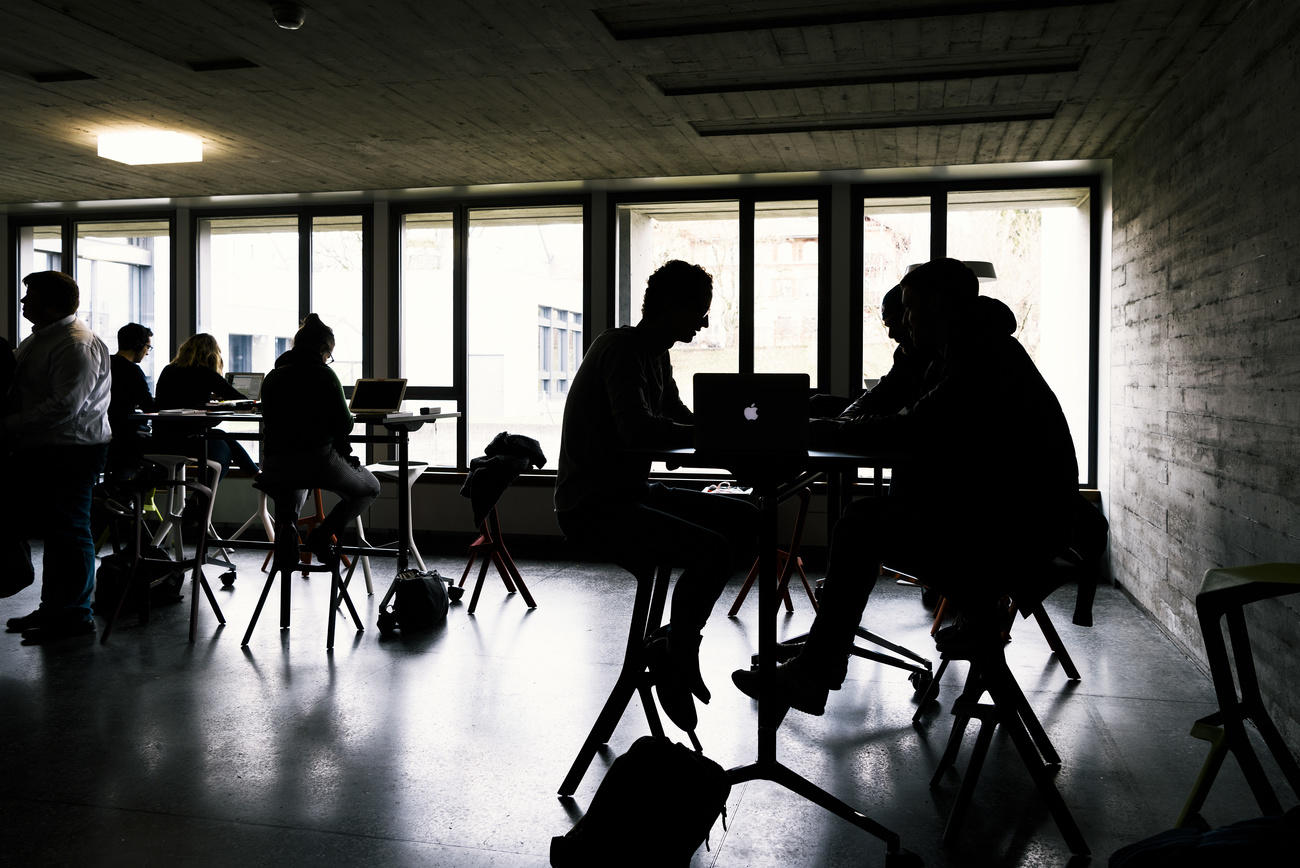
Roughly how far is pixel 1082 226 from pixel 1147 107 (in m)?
1.96

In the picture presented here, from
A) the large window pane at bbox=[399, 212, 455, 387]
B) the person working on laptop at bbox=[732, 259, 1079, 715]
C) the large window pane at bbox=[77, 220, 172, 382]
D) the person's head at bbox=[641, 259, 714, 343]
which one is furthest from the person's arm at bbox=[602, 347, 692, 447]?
the large window pane at bbox=[77, 220, 172, 382]

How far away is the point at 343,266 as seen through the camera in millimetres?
8016

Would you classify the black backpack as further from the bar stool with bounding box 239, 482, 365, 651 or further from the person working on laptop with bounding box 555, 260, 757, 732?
the person working on laptop with bounding box 555, 260, 757, 732

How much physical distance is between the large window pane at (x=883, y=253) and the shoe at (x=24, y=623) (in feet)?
16.9

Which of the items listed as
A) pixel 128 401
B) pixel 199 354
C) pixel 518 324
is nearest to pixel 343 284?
pixel 518 324

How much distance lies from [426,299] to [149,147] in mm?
2351

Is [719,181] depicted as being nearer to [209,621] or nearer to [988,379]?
[209,621]

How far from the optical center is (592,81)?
4754 millimetres

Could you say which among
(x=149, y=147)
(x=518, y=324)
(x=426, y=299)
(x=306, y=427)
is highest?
(x=149, y=147)

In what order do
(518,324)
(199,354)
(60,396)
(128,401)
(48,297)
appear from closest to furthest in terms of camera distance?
(60,396)
(48,297)
(128,401)
(199,354)
(518,324)

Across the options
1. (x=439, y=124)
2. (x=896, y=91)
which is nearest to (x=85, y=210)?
(x=439, y=124)

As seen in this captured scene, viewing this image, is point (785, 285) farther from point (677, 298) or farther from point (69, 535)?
point (69, 535)

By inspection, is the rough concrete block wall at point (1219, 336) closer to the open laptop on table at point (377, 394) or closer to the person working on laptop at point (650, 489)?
the person working on laptop at point (650, 489)

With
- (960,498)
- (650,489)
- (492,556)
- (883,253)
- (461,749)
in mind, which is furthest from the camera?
(883,253)
